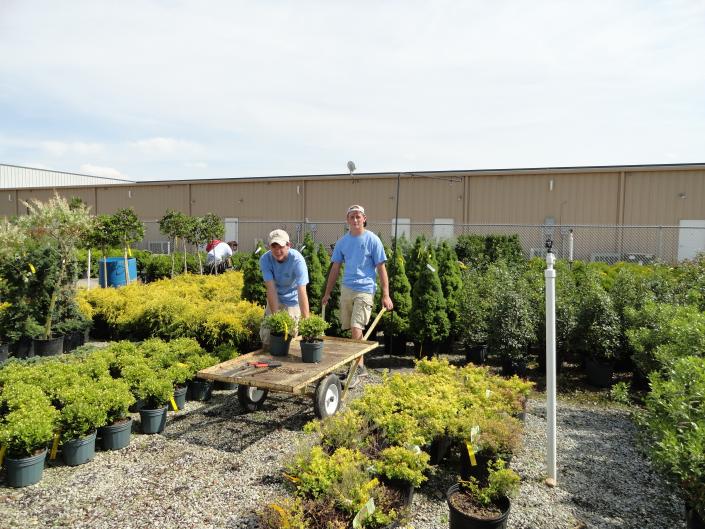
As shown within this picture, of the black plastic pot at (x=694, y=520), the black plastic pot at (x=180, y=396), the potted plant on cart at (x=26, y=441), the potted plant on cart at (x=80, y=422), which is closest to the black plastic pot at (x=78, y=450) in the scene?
the potted plant on cart at (x=80, y=422)

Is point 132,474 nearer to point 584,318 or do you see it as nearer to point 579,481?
point 579,481

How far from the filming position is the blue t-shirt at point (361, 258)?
5883 mm

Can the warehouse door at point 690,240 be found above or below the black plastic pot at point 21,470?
above

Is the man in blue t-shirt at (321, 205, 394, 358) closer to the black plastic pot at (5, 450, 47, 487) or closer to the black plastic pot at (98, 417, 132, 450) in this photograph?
the black plastic pot at (98, 417, 132, 450)

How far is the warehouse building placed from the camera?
1652 cm

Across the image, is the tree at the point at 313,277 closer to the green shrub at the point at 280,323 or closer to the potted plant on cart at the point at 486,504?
the green shrub at the point at 280,323

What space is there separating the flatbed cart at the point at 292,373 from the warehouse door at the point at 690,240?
1518 centimetres

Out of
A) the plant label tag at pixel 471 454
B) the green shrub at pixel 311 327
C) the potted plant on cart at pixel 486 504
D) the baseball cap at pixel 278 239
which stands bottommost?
the potted plant on cart at pixel 486 504

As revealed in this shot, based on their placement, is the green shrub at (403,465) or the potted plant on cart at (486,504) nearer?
the potted plant on cart at (486,504)

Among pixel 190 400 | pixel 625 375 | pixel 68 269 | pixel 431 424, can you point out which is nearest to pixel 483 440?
pixel 431 424

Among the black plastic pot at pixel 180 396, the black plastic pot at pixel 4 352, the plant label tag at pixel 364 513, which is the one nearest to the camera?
the plant label tag at pixel 364 513

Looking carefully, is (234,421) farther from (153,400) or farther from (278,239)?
(278,239)

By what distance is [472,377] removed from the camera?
14.9 feet

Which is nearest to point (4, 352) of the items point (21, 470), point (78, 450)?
point (78, 450)
